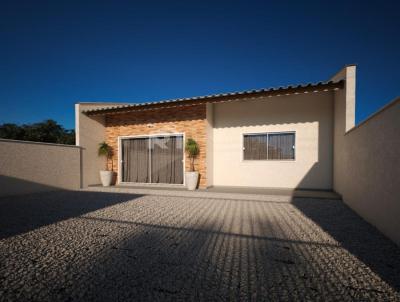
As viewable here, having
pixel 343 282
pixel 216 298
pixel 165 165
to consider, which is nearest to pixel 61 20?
pixel 165 165

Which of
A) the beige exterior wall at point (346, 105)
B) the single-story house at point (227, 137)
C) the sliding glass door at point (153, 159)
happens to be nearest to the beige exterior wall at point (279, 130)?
the single-story house at point (227, 137)

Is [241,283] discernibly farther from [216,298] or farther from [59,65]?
[59,65]

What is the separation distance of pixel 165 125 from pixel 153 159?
5.02ft

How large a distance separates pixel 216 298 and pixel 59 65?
11.9 meters

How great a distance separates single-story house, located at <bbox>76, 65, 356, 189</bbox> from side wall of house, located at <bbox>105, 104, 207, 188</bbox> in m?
0.04

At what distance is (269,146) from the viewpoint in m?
7.15

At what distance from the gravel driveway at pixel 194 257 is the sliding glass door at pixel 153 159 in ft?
12.4

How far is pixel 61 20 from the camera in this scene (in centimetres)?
625

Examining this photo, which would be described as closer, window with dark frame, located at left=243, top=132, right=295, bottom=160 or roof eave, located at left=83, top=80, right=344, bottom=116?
roof eave, located at left=83, top=80, right=344, bottom=116

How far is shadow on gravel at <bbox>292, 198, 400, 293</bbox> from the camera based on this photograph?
187 cm

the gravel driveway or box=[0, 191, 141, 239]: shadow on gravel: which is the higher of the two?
→ the gravel driveway

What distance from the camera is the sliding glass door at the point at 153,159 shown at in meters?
7.73

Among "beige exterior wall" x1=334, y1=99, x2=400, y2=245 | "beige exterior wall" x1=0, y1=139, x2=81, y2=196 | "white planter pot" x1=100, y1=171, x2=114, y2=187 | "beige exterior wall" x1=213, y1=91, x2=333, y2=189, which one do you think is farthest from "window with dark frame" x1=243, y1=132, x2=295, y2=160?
"beige exterior wall" x1=0, y1=139, x2=81, y2=196

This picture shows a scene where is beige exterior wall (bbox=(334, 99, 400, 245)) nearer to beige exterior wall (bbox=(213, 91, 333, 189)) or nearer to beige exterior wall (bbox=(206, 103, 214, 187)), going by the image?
beige exterior wall (bbox=(213, 91, 333, 189))
